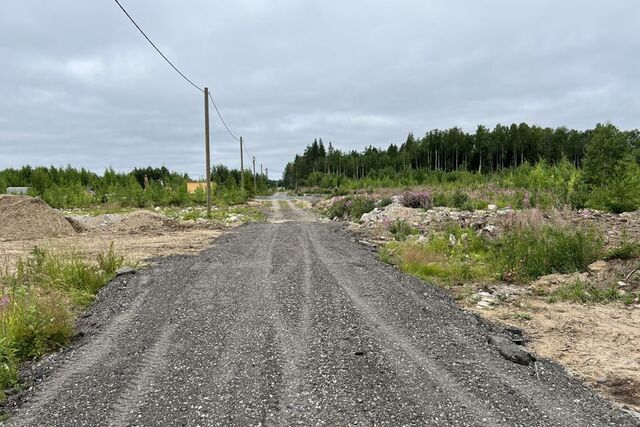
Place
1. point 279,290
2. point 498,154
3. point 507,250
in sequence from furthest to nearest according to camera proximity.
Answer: point 498,154 → point 507,250 → point 279,290

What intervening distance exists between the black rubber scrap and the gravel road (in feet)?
0.31

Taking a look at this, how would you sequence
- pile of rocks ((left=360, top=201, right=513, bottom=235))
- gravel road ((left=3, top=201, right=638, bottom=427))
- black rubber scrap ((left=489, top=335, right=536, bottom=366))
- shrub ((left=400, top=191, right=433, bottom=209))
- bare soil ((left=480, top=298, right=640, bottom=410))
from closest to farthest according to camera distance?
gravel road ((left=3, top=201, right=638, bottom=427)) < bare soil ((left=480, top=298, right=640, bottom=410)) < black rubber scrap ((left=489, top=335, right=536, bottom=366)) < pile of rocks ((left=360, top=201, right=513, bottom=235)) < shrub ((left=400, top=191, right=433, bottom=209))

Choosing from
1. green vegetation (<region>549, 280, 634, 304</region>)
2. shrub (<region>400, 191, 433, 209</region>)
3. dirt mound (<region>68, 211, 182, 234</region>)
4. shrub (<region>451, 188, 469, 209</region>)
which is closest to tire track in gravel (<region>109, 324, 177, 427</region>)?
green vegetation (<region>549, 280, 634, 304</region>)

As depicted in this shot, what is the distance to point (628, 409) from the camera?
345 cm

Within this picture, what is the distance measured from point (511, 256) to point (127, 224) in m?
A: 16.3

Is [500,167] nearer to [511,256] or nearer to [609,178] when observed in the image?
[609,178]

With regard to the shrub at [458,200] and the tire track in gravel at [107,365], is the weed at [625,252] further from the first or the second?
the shrub at [458,200]

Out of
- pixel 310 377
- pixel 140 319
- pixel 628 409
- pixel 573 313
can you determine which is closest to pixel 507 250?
pixel 573 313

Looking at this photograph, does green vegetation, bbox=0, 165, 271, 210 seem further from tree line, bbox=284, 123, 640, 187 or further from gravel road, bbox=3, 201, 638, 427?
tree line, bbox=284, 123, 640, 187

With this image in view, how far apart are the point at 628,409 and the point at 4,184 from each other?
52434 millimetres

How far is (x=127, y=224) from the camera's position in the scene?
19.2m

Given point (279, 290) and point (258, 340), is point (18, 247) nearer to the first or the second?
point (279, 290)

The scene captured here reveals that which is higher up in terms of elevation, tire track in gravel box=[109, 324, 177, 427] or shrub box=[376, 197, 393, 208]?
shrub box=[376, 197, 393, 208]

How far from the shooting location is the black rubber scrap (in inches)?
171
